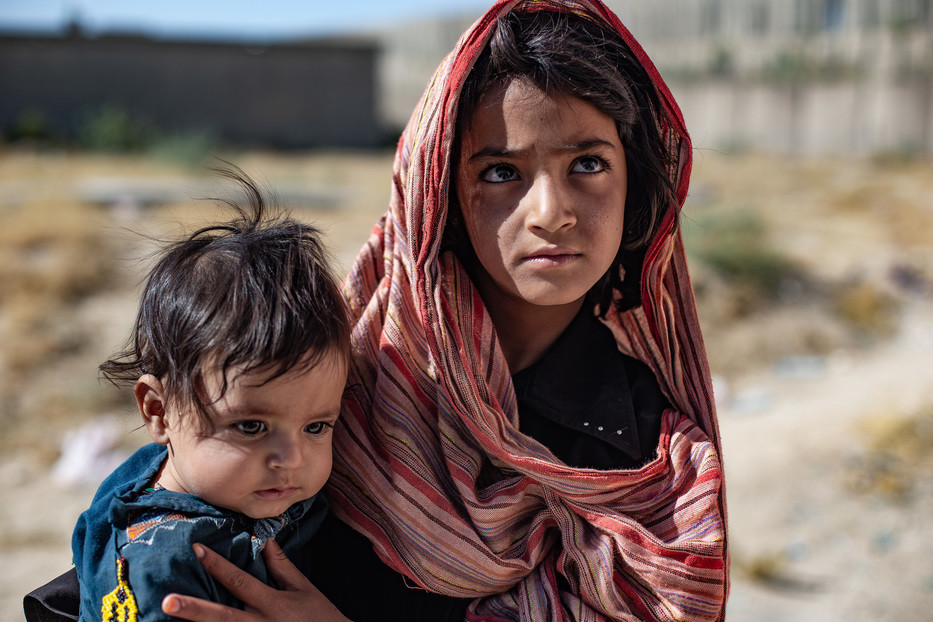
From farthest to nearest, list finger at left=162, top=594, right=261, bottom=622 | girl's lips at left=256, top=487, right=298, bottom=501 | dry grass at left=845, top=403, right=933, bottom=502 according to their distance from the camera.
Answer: dry grass at left=845, top=403, right=933, bottom=502
girl's lips at left=256, top=487, right=298, bottom=501
finger at left=162, top=594, right=261, bottom=622

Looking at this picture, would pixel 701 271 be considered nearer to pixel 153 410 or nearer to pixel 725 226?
pixel 725 226

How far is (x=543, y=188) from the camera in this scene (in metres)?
1.54

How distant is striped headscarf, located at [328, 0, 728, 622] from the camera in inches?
60.2

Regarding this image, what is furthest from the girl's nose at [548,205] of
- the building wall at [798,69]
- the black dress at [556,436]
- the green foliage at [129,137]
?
the green foliage at [129,137]

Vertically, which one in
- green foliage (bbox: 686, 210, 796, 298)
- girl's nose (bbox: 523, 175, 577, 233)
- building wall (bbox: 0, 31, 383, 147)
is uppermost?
building wall (bbox: 0, 31, 383, 147)

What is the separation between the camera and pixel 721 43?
15.2m

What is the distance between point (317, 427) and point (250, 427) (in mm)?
134

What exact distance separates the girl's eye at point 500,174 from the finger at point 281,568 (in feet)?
2.56

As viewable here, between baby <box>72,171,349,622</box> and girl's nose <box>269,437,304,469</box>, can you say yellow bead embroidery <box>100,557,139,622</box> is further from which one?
girl's nose <box>269,437,304,469</box>

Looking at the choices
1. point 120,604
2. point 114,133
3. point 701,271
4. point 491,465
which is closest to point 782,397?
point 701,271

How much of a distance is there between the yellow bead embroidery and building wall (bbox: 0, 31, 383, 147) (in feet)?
53.1

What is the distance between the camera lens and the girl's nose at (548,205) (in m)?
1.52

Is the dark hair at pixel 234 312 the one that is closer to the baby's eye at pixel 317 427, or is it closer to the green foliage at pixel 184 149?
the baby's eye at pixel 317 427

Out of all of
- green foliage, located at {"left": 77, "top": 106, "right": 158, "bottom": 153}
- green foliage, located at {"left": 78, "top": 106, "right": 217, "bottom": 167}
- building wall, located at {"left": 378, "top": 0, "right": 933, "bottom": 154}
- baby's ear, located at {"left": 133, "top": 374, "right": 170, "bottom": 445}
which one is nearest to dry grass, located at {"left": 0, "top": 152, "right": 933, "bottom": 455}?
building wall, located at {"left": 378, "top": 0, "right": 933, "bottom": 154}
